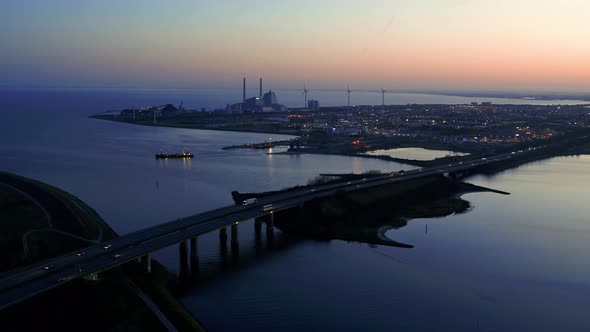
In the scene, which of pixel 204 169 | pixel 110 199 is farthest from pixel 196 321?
pixel 204 169

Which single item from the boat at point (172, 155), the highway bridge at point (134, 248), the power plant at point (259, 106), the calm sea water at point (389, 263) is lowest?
the calm sea water at point (389, 263)

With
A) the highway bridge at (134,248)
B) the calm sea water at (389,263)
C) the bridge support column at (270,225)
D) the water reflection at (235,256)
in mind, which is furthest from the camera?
the bridge support column at (270,225)

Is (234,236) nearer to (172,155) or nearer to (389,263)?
(389,263)

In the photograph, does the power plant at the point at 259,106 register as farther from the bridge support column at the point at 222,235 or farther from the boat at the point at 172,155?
the bridge support column at the point at 222,235

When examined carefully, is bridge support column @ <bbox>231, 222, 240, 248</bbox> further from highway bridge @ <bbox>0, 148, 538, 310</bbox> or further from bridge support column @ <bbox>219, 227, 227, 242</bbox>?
bridge support column @ <bbox>219, 227, 227, 242</bbox>

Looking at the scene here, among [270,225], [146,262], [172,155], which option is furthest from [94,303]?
[172,155]

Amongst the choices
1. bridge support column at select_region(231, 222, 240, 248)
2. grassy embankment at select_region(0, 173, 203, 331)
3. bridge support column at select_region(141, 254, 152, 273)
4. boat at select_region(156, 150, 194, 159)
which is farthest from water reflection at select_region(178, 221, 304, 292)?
boat at select_region(156, 150, 194, 159)

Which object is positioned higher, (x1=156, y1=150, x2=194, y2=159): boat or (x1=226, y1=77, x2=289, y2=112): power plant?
(x1=226, y1=77, x2=289, y2=112): power plant

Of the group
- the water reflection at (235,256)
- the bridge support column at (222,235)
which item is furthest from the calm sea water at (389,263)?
the bridge support column at (222,235)
